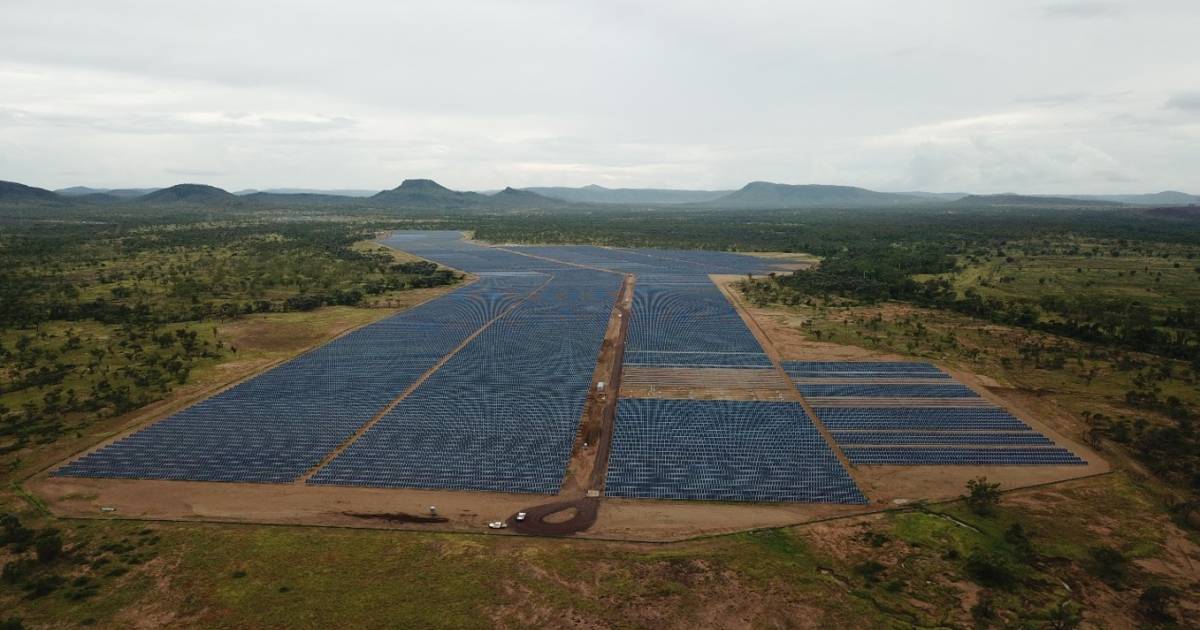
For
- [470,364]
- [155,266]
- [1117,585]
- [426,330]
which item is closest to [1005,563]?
[1117,585]

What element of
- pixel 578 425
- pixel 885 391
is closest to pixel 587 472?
pixel 578 425

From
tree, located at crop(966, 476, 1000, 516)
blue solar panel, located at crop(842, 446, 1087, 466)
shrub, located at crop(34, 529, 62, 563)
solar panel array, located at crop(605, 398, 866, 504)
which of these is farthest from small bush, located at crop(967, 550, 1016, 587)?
shrub, located at crop(34, 529, 62, 563)

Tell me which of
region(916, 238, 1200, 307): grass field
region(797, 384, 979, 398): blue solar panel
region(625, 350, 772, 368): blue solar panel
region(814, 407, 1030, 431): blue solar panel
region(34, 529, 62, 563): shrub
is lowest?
region(34, 529, 62, 563): shrub

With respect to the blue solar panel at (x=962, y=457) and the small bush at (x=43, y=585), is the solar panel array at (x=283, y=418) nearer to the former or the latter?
the small bush at (x=43, y=585)

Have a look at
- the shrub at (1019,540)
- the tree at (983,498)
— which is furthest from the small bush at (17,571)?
the tree at (983,498)

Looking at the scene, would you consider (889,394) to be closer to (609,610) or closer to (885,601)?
(885,601)

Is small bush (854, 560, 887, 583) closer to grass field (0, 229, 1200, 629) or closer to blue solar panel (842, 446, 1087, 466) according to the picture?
grass field (0, 229, 1200, 629)
